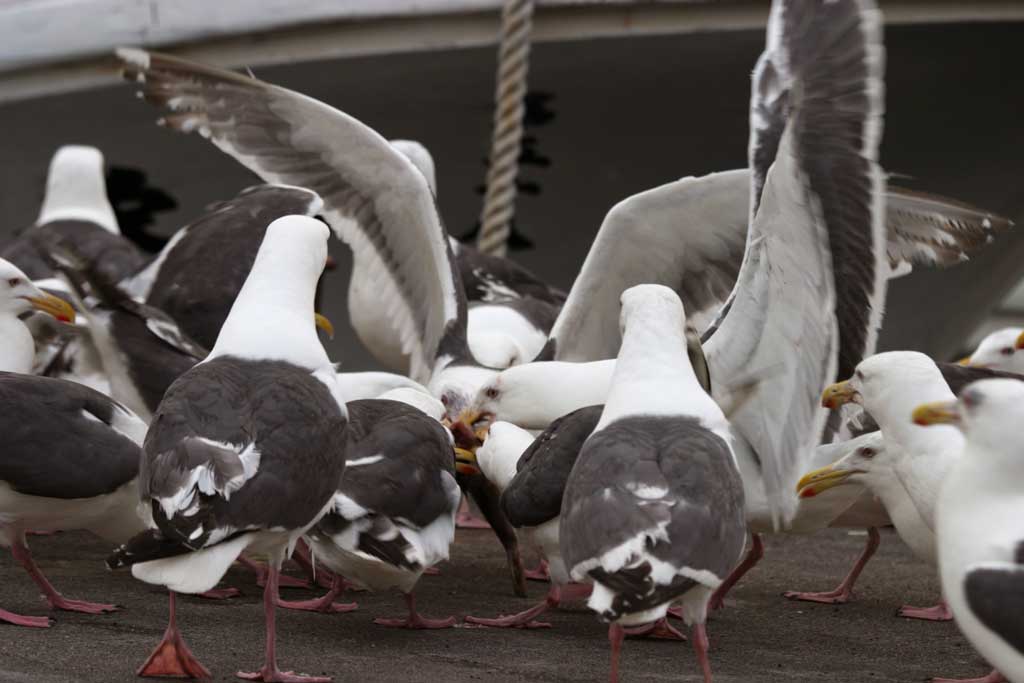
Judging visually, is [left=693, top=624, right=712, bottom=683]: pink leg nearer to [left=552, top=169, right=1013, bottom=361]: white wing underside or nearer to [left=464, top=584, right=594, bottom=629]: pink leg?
[left=464, top=584, right=594, bottom=629]: pink leg

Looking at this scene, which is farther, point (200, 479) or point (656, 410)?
point (656, 410)

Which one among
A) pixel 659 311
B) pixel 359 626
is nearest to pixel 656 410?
pixel 659 311

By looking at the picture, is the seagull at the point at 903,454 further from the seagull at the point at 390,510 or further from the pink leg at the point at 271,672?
the pink leg at the point at 271,672

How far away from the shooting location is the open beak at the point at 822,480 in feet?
15.3

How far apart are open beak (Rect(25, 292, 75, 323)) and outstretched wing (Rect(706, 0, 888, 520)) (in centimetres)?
204

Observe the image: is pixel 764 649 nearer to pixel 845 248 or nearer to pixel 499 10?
pixel 845 248

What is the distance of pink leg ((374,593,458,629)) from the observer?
14.0 feet

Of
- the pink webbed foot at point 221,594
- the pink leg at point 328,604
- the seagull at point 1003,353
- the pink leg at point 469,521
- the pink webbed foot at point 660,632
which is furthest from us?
the pink leg at point 469,521

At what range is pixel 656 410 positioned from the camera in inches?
152

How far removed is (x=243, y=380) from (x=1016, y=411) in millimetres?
1693

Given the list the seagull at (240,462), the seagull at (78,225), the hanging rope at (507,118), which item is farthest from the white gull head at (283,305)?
the hanging rope at (507,118)

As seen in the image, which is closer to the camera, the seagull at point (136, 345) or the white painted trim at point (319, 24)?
the seagull at point (136, 345)

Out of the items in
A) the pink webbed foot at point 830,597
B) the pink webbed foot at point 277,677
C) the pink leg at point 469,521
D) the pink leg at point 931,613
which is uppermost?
the pink webbed foot at point 277,677

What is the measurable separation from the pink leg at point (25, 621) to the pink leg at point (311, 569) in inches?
39.0
